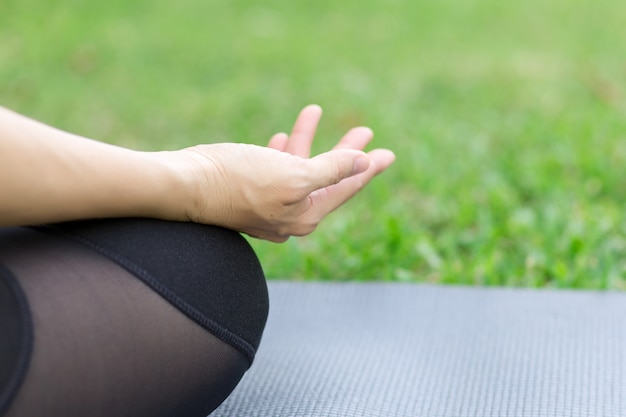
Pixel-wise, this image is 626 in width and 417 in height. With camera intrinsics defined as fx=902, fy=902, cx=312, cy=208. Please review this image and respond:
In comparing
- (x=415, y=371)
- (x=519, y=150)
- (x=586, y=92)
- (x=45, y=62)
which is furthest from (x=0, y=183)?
(x=45, y=62)

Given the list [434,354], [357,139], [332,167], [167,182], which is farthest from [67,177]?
[434,354]

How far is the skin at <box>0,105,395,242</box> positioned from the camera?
1072 mm

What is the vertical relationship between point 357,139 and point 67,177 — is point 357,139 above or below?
below

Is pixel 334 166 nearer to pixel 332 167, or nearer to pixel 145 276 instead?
pixel 332 167

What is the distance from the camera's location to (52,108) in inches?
152

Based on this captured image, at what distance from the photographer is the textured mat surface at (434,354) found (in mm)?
1474

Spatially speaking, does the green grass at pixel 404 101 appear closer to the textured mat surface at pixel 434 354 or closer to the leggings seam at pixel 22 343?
the textured mat surface at pixel 434 354

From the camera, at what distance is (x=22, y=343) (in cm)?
105

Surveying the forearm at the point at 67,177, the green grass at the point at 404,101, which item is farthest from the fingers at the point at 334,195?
the green grass at the point at 404,101

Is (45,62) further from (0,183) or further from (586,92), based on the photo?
(0,183)

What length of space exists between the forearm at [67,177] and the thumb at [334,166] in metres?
0.24

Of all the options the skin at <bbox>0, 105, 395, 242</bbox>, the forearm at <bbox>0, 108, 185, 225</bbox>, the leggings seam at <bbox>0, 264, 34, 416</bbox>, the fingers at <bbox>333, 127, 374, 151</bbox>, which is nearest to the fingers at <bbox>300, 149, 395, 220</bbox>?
the skin at <bbox>0, 105, 395, 242</bbox>

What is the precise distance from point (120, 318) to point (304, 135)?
63cm

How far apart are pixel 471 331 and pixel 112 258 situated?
91 centimetres
